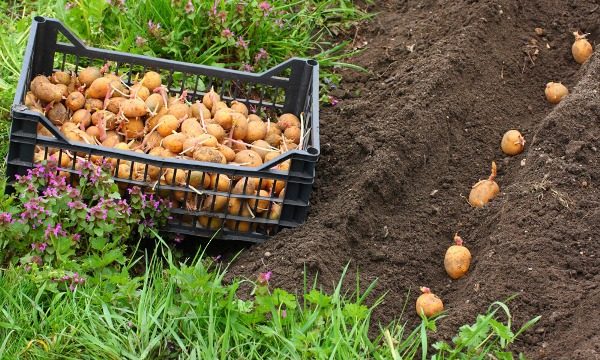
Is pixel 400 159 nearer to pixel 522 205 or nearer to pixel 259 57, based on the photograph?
pixel 522 205

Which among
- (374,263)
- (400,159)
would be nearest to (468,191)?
Result: (400,159)

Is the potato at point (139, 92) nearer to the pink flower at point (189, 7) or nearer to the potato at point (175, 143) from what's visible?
the potato at point (175, 143)

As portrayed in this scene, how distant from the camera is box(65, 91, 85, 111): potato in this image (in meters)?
4.51

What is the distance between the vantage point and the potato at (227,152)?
4.30 metres

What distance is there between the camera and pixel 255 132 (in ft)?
14.9

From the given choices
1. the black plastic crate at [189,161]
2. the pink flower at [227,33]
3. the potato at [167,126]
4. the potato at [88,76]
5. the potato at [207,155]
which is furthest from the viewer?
the pink flower at [227,33]

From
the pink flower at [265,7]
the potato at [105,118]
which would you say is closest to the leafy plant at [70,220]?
the potato at [105,118]

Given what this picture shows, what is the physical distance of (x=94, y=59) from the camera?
4.97 m

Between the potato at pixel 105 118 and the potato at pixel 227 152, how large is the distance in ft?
1.59

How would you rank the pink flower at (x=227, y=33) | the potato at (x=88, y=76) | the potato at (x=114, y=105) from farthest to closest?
the pink flower at (x=227, y=33) < the potato at (x=88, y=76) < the potato at (x=114, y=105)

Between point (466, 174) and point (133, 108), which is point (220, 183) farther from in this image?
point (466, 174)

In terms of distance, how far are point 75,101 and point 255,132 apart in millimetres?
792

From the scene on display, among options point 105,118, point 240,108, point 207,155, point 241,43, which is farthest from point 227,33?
point 207,155

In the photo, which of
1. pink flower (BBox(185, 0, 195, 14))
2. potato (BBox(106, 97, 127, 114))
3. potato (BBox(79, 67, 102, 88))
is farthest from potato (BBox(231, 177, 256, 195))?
pink flower (BBox(185, 0, 195, 14))
